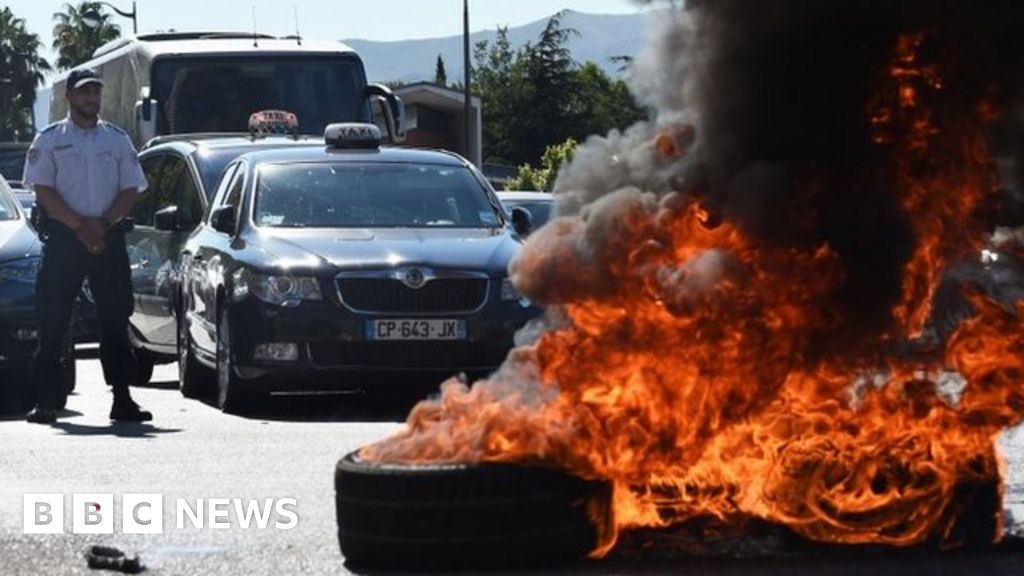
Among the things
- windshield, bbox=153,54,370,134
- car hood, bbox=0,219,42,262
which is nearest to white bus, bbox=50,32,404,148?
windshield, bbox=153,54,370,134

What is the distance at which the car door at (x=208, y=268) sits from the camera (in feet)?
51.0

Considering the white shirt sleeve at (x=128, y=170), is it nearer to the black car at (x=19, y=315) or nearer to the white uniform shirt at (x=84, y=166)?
the white uniform shirt at (x=84, y=166)

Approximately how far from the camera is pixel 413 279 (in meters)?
14.7

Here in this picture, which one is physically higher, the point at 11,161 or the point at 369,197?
the point at 369,197

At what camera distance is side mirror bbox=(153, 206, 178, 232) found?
17.1 meters

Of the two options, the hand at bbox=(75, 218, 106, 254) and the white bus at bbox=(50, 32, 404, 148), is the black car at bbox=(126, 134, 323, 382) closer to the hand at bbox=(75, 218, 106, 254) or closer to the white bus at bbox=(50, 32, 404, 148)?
the hand at bbox=(75, 218, 106, 254)

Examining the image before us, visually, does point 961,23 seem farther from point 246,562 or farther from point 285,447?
point 285,447

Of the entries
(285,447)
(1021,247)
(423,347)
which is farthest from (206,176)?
(1021,247)

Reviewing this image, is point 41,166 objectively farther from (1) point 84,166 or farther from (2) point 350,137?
(2) point 350,137

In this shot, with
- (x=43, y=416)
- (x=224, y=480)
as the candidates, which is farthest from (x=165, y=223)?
(x=224, y=480)

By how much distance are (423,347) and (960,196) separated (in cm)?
627

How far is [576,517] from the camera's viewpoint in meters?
8.04

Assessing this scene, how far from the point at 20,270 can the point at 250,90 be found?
1248 centimetres

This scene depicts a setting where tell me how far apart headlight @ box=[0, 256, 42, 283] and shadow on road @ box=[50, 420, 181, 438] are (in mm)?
1753
